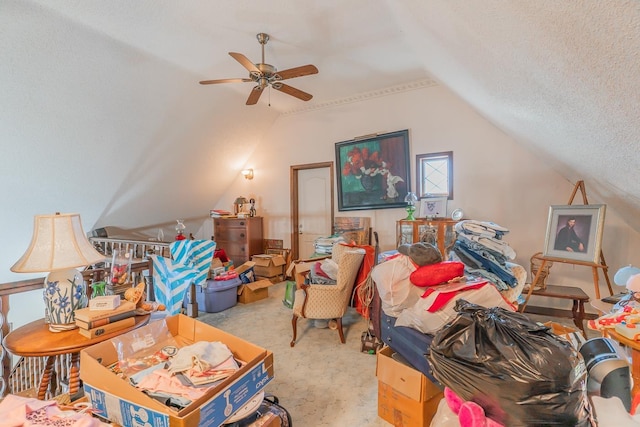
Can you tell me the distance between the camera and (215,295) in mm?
3486

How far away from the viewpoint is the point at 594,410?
0.92 meters

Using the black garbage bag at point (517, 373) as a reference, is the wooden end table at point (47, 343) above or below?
below

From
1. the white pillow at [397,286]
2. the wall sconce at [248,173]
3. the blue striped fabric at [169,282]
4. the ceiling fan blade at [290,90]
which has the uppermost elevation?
the ceiling fan blade at [290,90]

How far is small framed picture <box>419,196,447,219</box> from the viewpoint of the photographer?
11.9 ft

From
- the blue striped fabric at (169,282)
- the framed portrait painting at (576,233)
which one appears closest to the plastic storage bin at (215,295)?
the blue striped fabric at (169,282)

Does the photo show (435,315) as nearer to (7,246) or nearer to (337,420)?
(337,420)

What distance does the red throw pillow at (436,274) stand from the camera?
1734 mm

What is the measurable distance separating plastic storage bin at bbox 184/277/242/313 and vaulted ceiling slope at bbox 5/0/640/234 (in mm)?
2029

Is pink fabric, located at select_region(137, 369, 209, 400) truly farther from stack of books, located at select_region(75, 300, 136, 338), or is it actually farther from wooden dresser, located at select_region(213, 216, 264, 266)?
wooden dresser, located at select_region(213, 216, 264, 266)

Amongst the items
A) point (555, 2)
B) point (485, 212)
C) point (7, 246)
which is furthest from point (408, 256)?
point (7, 246)

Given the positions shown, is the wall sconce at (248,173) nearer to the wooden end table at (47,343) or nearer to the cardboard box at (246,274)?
the cardboard box at (246,274)

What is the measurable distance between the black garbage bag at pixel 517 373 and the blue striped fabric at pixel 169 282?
8.65 ft

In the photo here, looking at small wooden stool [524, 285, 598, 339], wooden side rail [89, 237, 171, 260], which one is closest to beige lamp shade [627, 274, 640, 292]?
small wooden stool [524, 285, 598, 339]

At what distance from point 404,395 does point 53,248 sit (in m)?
2.03
